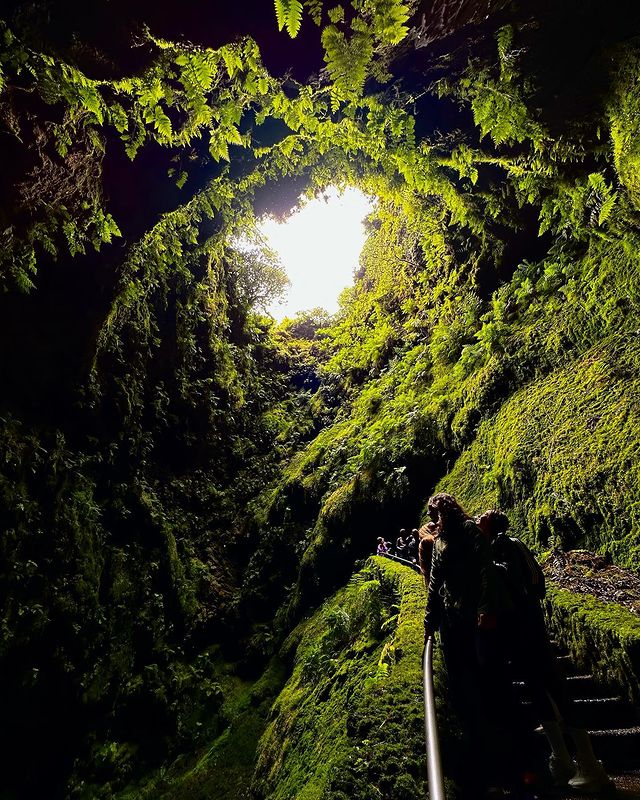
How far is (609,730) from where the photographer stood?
2.81 metres

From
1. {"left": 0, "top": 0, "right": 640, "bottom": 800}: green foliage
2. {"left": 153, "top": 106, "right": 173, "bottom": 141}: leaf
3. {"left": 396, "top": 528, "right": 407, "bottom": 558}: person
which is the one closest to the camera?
{"left": 0, "top": 0, "right": 640, "bottom": 800}: green foliage

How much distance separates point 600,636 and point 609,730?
602 mm

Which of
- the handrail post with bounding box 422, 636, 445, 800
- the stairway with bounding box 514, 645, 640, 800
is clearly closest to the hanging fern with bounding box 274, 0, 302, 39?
the handrail post with bounding box 422, 636, 445, 800

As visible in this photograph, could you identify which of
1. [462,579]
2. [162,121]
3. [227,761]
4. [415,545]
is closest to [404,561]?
[415,545]

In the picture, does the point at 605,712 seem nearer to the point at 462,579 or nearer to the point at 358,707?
the point at 462,579

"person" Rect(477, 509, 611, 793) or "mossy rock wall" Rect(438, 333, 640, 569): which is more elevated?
"mossy rock wall" Rect(438, 333, 640, 569)

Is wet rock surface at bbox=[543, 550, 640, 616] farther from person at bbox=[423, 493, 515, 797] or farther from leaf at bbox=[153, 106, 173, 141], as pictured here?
leaf at bbox=[153, 106, 173, 141]

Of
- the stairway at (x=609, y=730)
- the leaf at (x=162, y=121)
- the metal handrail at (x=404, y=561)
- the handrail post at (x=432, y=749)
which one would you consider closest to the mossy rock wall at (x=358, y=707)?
the metal handrail at (x=404, y=561)

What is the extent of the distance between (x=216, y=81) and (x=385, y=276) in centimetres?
886

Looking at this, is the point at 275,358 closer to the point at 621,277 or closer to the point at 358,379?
the point at 358,379

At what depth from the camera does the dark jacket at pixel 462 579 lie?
270 centimetres

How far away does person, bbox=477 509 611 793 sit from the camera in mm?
2271

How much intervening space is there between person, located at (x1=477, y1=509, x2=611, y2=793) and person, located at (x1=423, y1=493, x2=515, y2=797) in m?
0.15

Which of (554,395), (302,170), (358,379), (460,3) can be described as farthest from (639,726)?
(358,379)
